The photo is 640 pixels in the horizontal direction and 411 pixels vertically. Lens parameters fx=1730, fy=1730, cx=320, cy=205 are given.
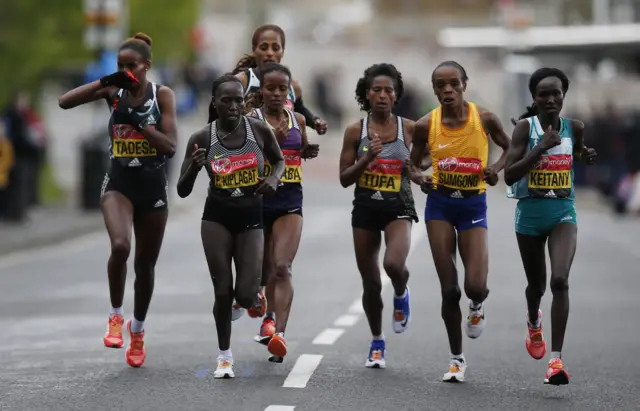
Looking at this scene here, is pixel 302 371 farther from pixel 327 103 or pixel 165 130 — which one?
pixel 327 103

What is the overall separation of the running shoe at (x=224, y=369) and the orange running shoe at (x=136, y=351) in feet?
2.64

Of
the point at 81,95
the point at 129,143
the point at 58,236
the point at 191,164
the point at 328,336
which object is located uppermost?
the point at 81,95

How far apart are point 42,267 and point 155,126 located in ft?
34.1

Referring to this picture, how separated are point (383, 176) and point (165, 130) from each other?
1.46 metres

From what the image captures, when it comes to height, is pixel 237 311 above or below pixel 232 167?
below

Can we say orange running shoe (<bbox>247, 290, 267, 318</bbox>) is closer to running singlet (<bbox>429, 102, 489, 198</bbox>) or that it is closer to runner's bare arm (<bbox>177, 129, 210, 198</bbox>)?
runner's bare arm (<bbox>177, 129, 210, 198</bbox>)

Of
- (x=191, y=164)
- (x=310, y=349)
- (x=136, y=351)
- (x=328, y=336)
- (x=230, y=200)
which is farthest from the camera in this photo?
(x=328, y=336)

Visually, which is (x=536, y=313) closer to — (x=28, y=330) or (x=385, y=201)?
(x=385, y=201)

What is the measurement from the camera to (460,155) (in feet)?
35.9

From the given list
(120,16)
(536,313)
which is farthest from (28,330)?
(120,16)

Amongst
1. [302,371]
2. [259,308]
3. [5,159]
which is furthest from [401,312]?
[5,159]

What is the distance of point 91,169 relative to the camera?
2966cm

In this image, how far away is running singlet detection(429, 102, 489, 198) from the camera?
10.9 m

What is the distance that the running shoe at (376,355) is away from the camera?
11.5 metres
